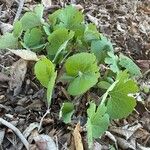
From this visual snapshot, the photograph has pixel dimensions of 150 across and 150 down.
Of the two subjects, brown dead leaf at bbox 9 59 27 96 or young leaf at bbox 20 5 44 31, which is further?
young leaf at bbox 20 5 44 31

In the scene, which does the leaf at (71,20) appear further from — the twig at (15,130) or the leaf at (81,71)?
the twig at (15,130)

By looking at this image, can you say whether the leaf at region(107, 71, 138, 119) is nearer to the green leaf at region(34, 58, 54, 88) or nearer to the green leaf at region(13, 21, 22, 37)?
the green leaf at region(34, 58, 54, 88)

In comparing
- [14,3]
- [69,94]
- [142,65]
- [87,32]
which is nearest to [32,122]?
[69,94]

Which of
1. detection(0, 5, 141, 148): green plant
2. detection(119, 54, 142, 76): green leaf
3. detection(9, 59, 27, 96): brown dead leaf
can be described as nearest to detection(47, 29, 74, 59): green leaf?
detection(0, 5, 141, 148): green plant

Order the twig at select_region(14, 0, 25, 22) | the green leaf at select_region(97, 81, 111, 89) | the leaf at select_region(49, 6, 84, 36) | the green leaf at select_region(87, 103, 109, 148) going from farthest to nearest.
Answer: the twig at select_region(14, 0, 25, 22), the leaf at select_region(49, 6, 84, 36), the green leaf at select_region(97, 81, 111, 89), the green leaf at select_region(87, 103, 109, 148)

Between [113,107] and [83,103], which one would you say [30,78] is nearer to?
[83,103]

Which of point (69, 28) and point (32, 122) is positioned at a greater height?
point (69, 28)

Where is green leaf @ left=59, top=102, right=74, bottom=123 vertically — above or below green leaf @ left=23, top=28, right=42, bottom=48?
below
